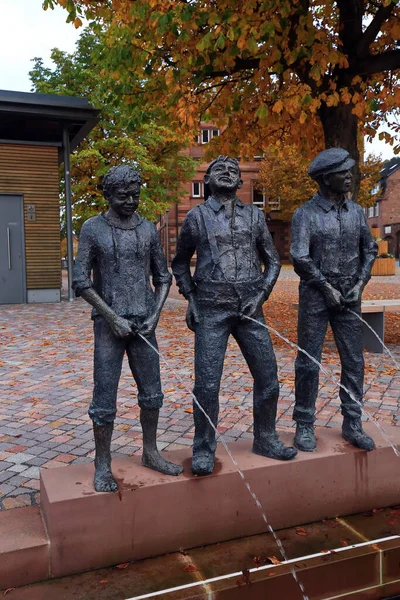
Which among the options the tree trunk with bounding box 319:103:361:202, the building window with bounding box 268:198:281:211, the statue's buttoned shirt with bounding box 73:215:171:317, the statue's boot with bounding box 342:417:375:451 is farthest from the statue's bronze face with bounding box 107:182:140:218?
the building window with bounding box 268:198:281:211

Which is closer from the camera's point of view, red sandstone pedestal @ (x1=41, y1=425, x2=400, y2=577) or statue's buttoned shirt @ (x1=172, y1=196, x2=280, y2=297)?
red sandstone pedestal @ (x1=41, y1=425, x2=400, y2=577)

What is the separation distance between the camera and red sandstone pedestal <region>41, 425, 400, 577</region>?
302cm

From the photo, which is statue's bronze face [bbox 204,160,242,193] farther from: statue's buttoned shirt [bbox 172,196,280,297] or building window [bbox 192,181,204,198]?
building window [bbox 192,181,204,198]

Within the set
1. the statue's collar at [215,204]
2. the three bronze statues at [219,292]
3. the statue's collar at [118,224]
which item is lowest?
the three bronze statues at [219,292]

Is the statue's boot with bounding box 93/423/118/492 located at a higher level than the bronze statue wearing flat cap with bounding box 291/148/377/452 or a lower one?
lower

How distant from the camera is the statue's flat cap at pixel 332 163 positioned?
359 centimetres

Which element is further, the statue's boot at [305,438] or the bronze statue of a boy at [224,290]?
the statue's boot at [305,438]

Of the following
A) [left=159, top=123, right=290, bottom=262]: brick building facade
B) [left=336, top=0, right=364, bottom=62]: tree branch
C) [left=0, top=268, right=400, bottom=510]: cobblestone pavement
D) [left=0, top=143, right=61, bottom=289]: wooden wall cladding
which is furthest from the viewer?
[left=159, top=123, right=290, bottom=262]: brick building facade

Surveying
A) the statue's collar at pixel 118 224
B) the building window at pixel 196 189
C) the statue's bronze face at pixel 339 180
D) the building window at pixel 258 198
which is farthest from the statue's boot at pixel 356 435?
the building window at pixel 258 198

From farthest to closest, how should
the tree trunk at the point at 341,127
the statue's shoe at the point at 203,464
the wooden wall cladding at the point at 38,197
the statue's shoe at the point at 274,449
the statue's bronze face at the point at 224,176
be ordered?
the wooden wall cladding at the point at 38,197 → the tree trunk at the point at 341,127 → the statue's shoe at the point at 274,449 → the statue's bronze face at the point at 224,176 → the statue's shoe at the point at 203,464

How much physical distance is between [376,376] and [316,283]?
393cm

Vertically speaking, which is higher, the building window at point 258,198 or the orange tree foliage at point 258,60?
the building window at point 258,198

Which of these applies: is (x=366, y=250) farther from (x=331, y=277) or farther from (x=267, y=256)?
(x=267, y=256)

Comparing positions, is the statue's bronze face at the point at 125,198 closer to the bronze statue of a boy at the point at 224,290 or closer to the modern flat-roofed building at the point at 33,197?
the bronze statue of a boy at the point at 224,290
